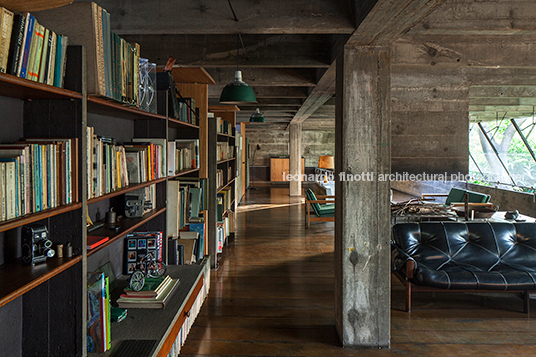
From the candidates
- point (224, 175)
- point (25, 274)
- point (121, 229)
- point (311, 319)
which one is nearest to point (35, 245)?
point (25, 274)

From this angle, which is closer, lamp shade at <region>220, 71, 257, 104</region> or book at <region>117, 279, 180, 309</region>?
book at <region>117, 279, 180, 309</region>

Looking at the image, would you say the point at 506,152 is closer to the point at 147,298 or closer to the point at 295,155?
the point at 295,155

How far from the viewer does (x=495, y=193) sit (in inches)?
403

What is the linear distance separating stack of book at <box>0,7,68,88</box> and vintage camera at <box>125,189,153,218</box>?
1.22 m

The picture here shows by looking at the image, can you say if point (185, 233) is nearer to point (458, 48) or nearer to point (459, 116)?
point (458, 48)

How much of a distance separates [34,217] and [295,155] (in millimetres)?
12508

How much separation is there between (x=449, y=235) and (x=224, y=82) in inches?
135

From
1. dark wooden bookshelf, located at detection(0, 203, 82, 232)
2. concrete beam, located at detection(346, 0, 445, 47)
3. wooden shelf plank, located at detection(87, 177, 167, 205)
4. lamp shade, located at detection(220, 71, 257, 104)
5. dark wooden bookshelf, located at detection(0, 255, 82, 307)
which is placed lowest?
dark wooden bookshelf, located at detection(0, 255, 82, 307)

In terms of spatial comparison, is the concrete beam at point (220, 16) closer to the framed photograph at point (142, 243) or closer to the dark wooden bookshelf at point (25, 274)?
the framed photograph at point (142, 243)

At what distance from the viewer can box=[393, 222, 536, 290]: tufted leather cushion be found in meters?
4.16

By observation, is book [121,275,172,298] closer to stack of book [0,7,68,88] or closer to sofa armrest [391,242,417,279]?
stack of book [0,7,68,88]

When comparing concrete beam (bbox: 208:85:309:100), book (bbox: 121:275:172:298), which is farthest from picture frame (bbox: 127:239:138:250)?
concrete beam (bbox: 208:85:309:100)

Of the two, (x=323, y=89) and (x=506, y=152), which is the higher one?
(x=323, y=89)

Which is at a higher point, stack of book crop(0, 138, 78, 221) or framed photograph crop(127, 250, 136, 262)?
stack of book crop(0, 138, 78, 221)
